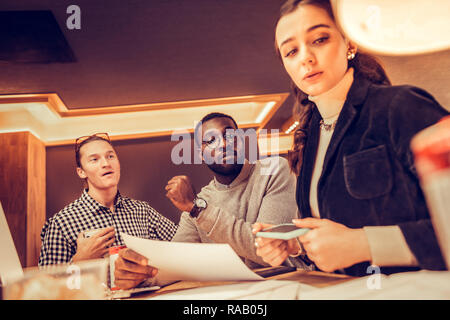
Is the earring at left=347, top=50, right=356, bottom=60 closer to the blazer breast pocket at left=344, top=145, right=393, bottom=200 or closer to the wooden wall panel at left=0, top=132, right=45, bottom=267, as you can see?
the blazer breast pocket at left=344, top=145, right=393, bottom=200

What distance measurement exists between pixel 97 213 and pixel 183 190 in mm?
709

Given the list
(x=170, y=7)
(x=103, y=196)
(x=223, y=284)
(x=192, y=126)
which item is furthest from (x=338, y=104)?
(x=103, y=196)

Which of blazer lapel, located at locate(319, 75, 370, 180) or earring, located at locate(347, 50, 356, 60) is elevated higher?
earring, located at locate(347, 50, 356, 60)

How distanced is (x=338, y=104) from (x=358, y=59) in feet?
0.50

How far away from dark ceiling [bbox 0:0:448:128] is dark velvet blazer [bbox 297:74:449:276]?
657 millimetres

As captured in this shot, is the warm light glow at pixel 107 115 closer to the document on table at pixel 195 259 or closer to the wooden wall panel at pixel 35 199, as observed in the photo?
the wooden wall panel at pixel 35 199

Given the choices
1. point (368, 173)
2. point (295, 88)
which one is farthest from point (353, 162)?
point (295, 88)

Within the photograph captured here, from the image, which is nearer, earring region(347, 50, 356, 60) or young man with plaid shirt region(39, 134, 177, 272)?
earring region(347, 50, 356, 60)

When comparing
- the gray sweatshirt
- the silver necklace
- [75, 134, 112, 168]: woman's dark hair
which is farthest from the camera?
[75, 134, 112, 168]: woman's dark hair

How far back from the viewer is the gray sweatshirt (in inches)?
46.9

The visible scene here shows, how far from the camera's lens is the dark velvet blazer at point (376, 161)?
0.67 metres

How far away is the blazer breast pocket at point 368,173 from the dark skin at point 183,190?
0.48m

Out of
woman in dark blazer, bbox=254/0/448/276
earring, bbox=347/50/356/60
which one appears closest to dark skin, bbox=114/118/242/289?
woman in dark blazer, bbox=254/0/448/276

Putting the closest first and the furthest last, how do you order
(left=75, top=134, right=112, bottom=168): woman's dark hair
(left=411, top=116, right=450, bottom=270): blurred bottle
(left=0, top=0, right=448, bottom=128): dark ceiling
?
(left=411, top=116, right=450, bottom=270): blurred bottle < (left=0, top=0, right=448, bottom=128): dark ceiling < (left=75, top=134, right=112, bottom=168): woman's dark hair
